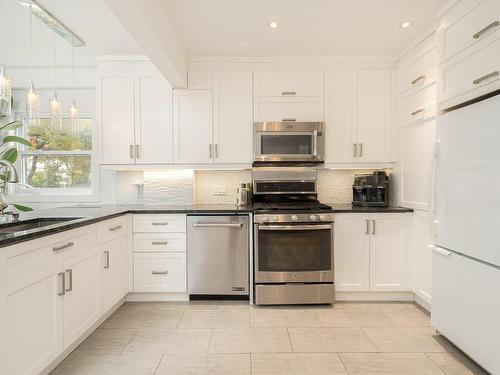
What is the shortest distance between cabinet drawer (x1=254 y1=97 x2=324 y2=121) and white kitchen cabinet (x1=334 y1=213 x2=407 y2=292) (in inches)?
44.9

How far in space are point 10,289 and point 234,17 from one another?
2.44 metres

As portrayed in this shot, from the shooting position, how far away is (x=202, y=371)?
210 cm

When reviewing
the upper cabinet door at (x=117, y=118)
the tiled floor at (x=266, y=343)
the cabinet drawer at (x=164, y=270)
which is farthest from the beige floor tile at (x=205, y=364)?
the upper cabinet door at (x=117, y=118)

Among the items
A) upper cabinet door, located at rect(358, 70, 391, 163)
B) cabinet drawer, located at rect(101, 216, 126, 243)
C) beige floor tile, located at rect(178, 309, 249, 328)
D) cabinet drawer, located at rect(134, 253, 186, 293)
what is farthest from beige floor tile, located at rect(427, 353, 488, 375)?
cabinet drawer, located at rect(101, 216, 126, 243)

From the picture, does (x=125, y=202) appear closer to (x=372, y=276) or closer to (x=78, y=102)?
(x=78, y=102)

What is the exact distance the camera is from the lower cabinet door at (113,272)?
8.87 feet

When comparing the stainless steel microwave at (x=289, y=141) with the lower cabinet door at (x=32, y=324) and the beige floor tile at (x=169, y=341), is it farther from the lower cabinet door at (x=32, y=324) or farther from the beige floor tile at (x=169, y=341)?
the lower cabinet door at (x=32, y=324)

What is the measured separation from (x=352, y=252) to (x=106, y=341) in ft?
7.53

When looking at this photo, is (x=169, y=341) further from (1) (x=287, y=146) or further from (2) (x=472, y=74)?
(2) (x=472, y=74)

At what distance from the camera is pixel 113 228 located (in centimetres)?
287

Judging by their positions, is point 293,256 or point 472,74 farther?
point 293,256

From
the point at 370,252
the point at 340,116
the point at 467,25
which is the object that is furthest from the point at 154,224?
the point at 467,25

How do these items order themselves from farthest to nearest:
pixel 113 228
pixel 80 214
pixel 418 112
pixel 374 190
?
pixel 374 190
pixel 418 112
pixel 113 228
pixel 80 214

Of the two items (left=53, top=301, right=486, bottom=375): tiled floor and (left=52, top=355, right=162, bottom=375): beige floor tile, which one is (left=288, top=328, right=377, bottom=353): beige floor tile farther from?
(left=52, top=355, right=162, bottom=375): beige floor tile
